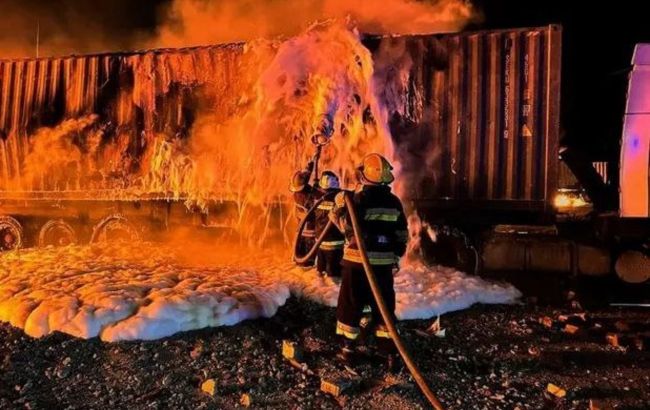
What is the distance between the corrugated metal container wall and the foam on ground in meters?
1.24

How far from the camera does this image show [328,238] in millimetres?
6262

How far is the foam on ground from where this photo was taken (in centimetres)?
480

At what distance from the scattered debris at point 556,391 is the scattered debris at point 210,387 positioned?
245cm

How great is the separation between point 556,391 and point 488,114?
408cm

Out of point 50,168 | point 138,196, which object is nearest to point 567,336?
point 138,196

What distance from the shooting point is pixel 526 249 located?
7.24 metres

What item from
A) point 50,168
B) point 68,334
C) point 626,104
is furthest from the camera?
point 50,168

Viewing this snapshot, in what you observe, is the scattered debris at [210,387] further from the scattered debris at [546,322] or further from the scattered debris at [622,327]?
the scattered debris at [622,327]

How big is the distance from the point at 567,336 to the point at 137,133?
6.73 meters

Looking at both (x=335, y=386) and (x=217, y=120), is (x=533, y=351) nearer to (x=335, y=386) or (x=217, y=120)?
(x=335, y=386)

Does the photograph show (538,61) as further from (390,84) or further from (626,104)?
(390,84)

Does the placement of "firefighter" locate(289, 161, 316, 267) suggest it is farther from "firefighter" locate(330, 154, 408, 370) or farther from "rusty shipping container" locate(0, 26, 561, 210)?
Result: "firefighter" locate(330, 154, 408, 370)

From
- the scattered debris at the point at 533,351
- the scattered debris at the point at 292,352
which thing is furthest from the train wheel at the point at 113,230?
the scattered debris at the point at 533,351

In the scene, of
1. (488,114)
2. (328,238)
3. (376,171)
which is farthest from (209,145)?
(376,171)
